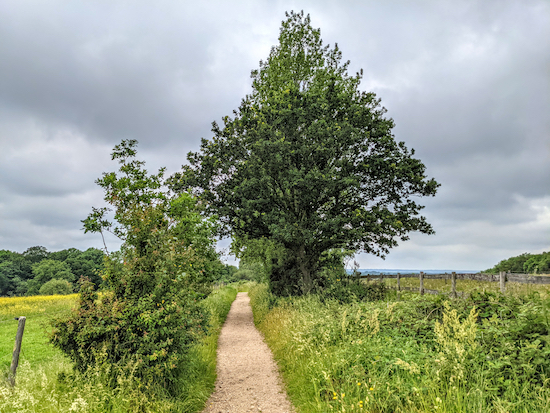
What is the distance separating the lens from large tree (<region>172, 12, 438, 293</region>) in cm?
1551

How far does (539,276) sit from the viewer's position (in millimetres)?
8078

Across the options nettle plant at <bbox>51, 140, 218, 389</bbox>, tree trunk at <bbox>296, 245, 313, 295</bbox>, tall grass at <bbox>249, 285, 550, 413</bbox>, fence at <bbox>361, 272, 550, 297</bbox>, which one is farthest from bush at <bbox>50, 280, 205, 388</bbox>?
tree trunk at <bbox>296, 245, 313, 295</bbox>

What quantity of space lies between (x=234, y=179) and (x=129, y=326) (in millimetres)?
12808

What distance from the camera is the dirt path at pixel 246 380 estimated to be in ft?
19.8

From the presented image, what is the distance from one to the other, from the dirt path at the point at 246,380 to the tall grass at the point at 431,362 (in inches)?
15.8

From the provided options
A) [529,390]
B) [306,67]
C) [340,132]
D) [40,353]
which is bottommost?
[40,353]

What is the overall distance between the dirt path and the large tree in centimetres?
552

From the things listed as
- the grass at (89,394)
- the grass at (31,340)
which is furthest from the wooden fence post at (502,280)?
the grass at (31,340)

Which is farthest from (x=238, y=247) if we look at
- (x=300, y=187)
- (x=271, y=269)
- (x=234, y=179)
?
(x=300, y=187)

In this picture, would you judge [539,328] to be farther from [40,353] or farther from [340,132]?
[40,353]

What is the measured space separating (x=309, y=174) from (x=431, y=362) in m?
10.5

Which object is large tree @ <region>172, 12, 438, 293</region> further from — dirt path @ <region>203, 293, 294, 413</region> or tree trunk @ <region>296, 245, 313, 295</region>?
dirt path @ <region>203, 293, 294, 413</region>

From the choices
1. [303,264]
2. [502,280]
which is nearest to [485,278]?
[502,280]

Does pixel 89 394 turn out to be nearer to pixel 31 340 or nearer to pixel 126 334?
pixel 126 334
